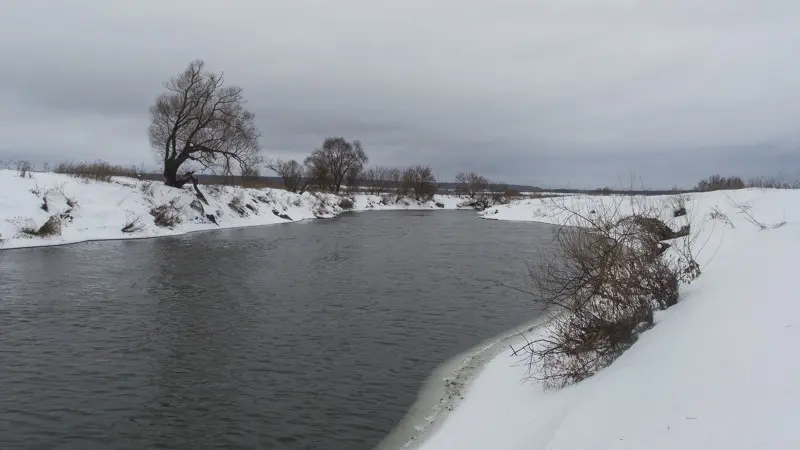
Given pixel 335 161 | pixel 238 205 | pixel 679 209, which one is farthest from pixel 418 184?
pixel 679 209

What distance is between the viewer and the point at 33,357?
9367mm

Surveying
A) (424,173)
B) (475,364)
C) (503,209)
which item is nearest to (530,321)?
(475,364)

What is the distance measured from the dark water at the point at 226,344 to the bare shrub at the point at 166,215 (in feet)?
42.8

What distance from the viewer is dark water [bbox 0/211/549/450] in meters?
7.02

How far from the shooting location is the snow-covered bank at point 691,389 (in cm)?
373

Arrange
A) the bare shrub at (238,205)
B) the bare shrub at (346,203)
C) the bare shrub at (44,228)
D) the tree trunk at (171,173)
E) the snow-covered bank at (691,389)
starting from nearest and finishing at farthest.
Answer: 1. the snow-covered bank at (691,389)
2. the bare shrub at (44,228)
3. the tree trunk at (171,173)
4. the bare shrub at (238,205)
5. the bare shrub at (346,203)

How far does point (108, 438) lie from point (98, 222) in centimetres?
2734

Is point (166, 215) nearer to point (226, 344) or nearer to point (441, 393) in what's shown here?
point (226, 344)

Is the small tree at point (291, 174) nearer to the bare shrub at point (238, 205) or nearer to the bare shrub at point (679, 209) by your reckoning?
the bare shrub at point (238, 205)

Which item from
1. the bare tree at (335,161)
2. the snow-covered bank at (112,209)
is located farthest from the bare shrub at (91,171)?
the bare tree at (335,161)

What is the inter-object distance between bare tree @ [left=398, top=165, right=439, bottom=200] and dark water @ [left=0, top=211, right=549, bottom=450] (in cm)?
8507

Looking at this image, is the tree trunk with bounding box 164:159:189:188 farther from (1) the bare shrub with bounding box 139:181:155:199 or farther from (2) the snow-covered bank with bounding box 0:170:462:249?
(1) the bare shrub with bounding box 139:181:155:199

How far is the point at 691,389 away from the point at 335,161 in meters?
97.4

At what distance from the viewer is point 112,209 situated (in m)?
31.2
